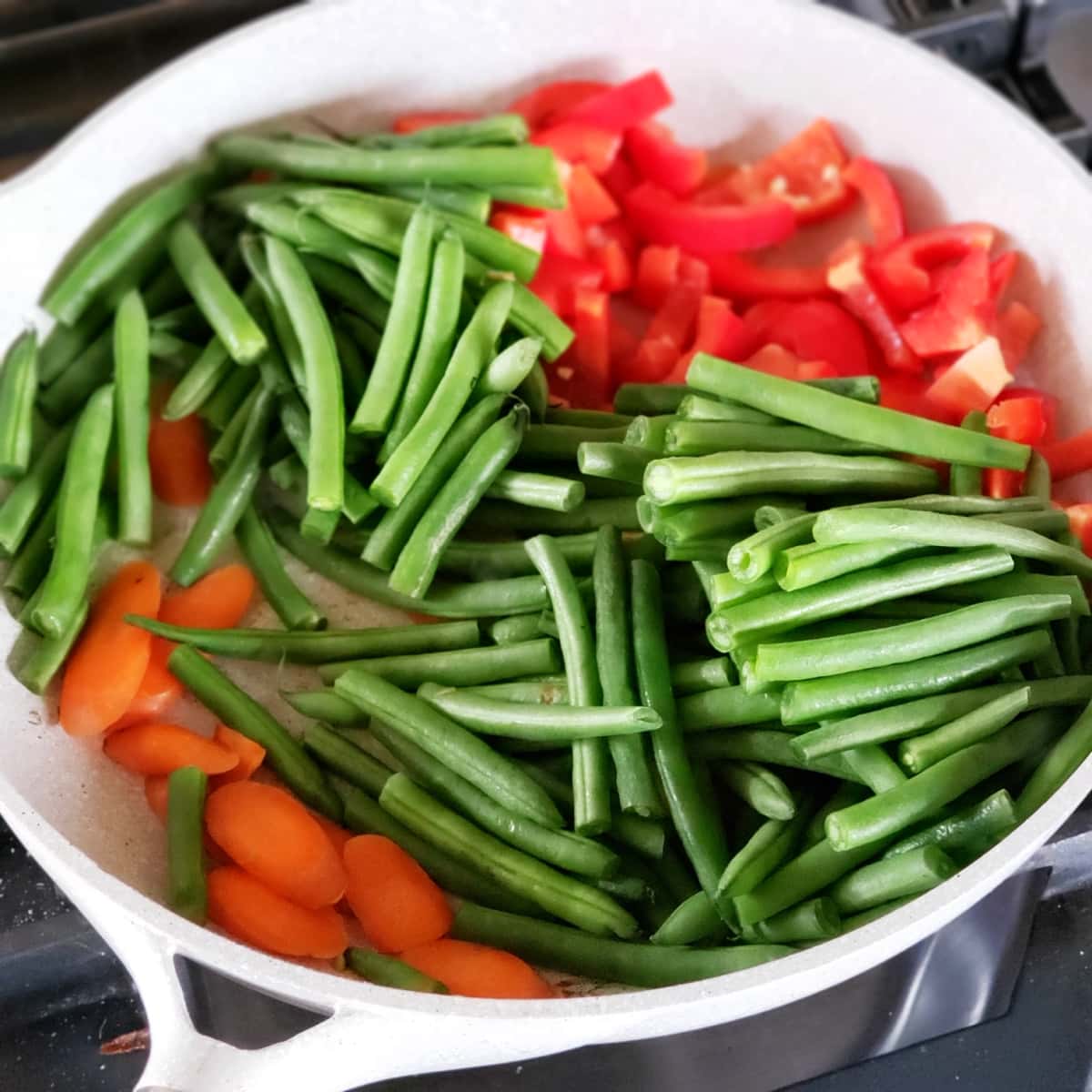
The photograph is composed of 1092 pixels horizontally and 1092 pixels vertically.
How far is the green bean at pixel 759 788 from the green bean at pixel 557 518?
329 mm

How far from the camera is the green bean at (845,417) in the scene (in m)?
1.58

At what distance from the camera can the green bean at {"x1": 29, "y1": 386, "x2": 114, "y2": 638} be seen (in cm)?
162

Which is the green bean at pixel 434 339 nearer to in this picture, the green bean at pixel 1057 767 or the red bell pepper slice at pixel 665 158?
the red bell pepper slice at pixel 665 158

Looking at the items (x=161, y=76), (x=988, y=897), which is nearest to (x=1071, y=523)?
(x=988, y=897)

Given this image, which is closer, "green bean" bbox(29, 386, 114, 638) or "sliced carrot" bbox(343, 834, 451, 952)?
"sliced carrot" bbox(343, 834, 451, 952)

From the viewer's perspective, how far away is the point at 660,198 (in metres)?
2.13

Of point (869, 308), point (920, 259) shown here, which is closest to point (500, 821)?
point (869, 308)

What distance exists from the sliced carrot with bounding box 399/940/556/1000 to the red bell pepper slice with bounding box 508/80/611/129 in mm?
1358

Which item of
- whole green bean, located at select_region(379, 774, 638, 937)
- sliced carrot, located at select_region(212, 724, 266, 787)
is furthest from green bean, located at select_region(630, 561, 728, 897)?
sliced carrot, located at select_region(212, 724, 266, 787)

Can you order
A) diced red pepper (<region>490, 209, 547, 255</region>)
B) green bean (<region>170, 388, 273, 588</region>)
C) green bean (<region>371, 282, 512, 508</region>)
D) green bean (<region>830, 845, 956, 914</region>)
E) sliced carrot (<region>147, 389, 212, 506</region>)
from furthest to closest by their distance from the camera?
1. diced red pepper (<region>490, 209, 547, 255</region>)
2. sliced carrot (<region>147, 389, 212, 506</region>)
3. green bean (<region>170, 388, 273, 588</region>)
4. green bean (<region>371, 282, 512, 508</region>)
5. green bean (<region>830, 845, 956, 914</region>)

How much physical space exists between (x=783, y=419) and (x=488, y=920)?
690 millimetres

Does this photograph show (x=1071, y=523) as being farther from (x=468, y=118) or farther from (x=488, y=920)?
(x=468, y=118)

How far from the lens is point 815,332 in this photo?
1948 mm

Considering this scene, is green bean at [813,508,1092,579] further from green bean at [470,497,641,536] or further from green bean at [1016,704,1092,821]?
green bean at [470,497,641,536]
